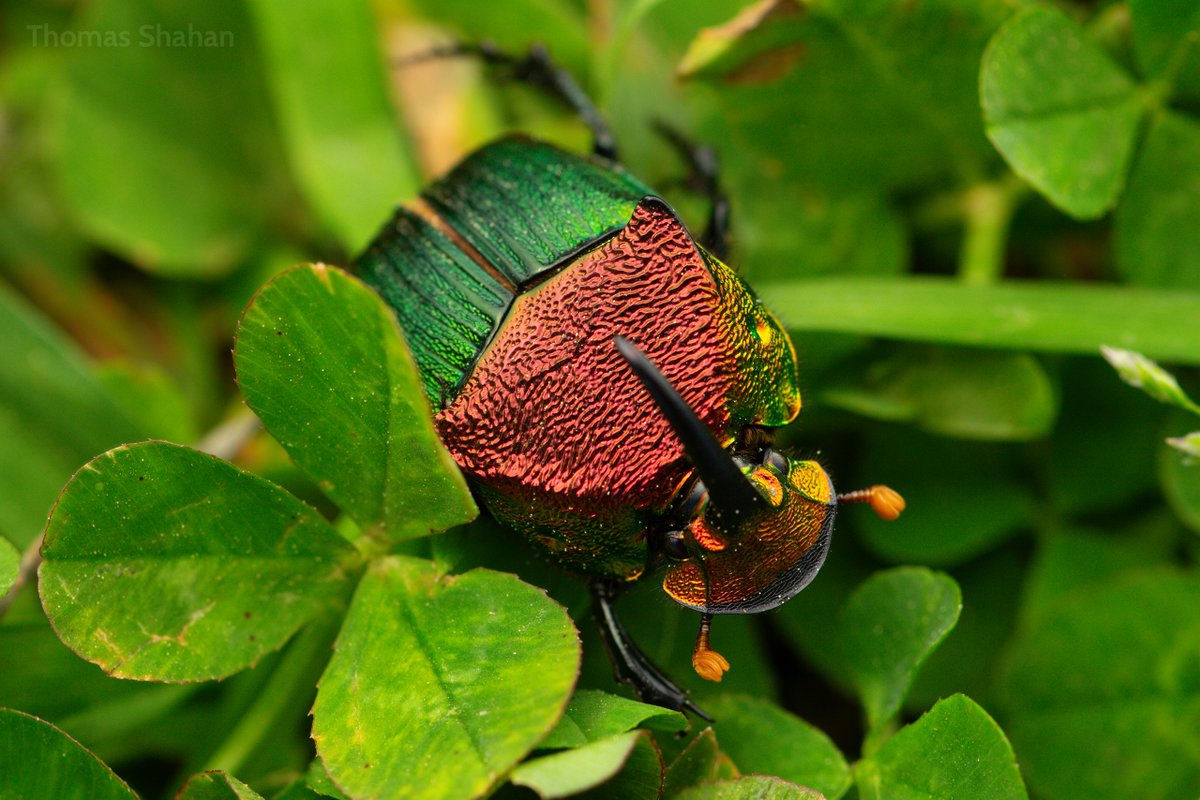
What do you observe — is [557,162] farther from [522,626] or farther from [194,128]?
[194,128]

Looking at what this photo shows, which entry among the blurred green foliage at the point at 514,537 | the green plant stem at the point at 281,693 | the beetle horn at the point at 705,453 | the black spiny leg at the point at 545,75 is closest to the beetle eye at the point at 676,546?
the beetle horn at the point at 705,453

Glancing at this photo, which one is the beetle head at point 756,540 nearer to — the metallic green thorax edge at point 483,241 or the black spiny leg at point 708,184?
the metallic green thorax edge at point 483,241

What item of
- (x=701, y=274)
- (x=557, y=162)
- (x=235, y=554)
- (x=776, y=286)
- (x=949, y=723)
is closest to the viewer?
(x=949, y=723)

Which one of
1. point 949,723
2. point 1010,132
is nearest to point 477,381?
point 949,723

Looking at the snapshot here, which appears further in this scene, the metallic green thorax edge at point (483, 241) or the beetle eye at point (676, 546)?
the metallic green thorax edge at point (483, 241)

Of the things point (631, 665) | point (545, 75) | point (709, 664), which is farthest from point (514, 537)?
point (545, 75)

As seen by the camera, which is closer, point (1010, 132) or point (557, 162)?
point (1010, 132)

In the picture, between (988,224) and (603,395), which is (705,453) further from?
(988,224)
